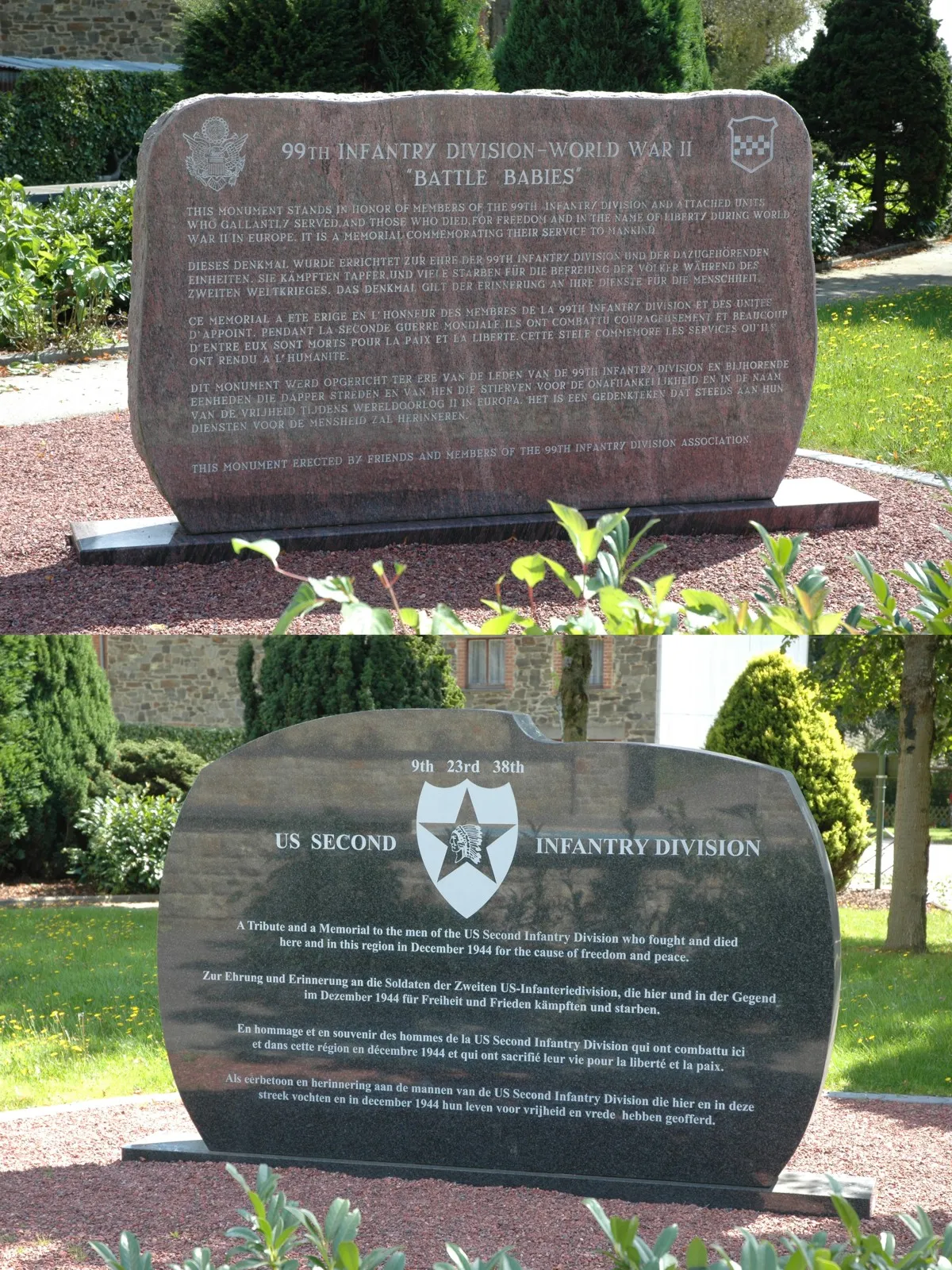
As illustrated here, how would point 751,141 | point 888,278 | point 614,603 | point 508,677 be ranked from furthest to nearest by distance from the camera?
point 888,278
point 751,141
point 508,677
point 614,603

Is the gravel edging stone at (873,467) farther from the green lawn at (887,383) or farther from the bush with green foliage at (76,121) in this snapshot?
the bush with green foliage at (76,121)

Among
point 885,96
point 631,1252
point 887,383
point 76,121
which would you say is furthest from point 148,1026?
point 885,96

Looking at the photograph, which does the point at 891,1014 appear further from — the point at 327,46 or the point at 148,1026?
the point at 327,46

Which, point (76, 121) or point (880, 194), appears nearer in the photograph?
point (880, 194)

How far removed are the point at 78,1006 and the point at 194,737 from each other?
1.82m

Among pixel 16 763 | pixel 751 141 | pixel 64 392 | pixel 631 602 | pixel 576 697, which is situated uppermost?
pixel 751 141

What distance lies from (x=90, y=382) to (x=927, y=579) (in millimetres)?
8142

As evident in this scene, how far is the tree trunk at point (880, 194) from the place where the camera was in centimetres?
1719

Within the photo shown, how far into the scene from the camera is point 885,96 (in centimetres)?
1702

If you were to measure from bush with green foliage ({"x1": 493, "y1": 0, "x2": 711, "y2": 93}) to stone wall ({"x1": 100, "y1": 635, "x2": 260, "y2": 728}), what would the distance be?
11.0m

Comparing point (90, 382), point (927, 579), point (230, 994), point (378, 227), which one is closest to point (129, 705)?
point (378, 227)

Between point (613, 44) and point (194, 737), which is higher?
point (613, 44)

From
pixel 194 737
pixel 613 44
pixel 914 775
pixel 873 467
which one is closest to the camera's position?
pixel 914 775

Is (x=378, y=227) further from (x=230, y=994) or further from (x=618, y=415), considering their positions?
(x=230, y=994)
